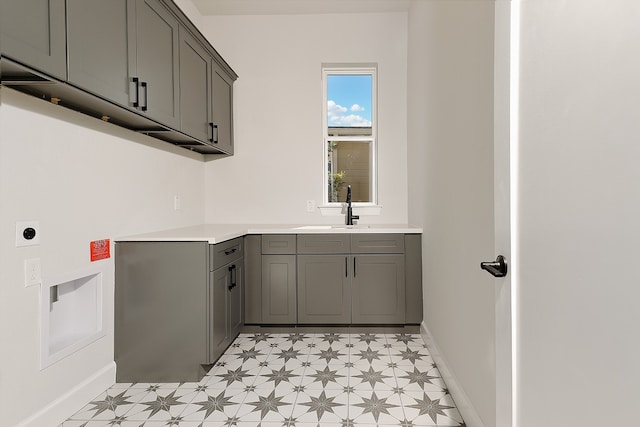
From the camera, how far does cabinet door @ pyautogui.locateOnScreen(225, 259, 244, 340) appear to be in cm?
293

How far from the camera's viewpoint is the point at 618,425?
2.02 feet

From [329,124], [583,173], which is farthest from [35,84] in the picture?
[329,124]

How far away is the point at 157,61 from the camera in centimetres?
233

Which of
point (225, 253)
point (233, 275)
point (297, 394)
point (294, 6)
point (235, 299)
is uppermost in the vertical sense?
point (294, 6)

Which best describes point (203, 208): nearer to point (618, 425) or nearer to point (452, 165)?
point (452, 165)

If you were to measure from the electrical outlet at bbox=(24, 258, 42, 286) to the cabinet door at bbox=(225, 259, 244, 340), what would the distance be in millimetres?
1277

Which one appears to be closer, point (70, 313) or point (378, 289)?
point (70, 313)

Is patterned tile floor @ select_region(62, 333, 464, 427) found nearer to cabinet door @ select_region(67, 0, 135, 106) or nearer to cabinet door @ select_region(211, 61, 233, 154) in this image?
cabinet door @ select_region(67, 0, 135, 106)

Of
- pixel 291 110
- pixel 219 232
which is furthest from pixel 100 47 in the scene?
pixel 291 110

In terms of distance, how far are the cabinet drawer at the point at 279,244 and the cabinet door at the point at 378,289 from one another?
0.57 m

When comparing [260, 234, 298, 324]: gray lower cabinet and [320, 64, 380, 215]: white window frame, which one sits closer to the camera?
[260, 234, 298, 324]: gray lower cabinet

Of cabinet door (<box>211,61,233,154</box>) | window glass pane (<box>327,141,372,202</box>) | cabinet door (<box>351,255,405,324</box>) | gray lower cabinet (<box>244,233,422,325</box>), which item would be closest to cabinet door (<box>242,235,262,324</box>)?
gray lower cabinet (<box>244,233,422,325</box>)

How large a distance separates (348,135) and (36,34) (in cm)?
297

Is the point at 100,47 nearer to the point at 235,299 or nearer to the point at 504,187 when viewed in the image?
the point at 504,187
